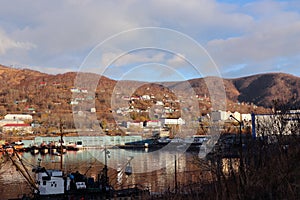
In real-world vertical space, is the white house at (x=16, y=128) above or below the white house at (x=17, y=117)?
below

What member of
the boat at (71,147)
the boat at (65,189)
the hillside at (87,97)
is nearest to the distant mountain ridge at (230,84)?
the hillside at (87,97)

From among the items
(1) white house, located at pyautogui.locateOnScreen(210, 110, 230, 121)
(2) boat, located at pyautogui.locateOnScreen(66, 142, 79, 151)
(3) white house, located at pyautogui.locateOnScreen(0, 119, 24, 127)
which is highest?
(3) white house, located at pyautogui.locateOnScreen(0, 119, 24, 127)

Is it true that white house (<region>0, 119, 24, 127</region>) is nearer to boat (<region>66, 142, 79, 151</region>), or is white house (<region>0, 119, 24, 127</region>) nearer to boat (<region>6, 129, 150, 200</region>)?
boat (<region>66, 142, 79, 151</region>)

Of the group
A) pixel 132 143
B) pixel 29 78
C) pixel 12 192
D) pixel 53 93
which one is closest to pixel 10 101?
pixel 53 93

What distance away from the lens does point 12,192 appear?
573 inches

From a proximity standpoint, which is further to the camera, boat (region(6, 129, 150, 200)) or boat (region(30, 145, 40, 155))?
boat (region(30, 145, 40, 155))

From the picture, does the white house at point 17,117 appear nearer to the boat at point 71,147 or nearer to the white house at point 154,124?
the boat at point 71,147

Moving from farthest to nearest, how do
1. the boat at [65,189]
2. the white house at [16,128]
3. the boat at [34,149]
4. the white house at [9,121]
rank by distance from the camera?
the white house at [9,121]
the white house at [16,128]
the boat at [34,149]
the boat at [65,189]

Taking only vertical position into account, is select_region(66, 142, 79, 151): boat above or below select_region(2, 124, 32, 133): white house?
below

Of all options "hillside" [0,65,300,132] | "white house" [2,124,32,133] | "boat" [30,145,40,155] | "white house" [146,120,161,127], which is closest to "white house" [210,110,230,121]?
"hillside" [0,65,300,132]

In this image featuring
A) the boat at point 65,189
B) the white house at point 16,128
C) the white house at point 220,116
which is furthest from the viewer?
the white house at point 16,128

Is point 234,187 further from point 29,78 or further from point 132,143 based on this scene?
point 29,78

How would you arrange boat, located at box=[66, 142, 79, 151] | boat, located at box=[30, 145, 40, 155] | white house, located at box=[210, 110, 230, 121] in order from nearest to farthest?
1. white house, located at box=[210, 110, 230, 121]
2. boat, located at box=[30, 145, 40, 155]
3. boat, located at box=[66, 142, 79, 151]

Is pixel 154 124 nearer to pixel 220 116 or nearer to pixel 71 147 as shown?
pixel 71 147
